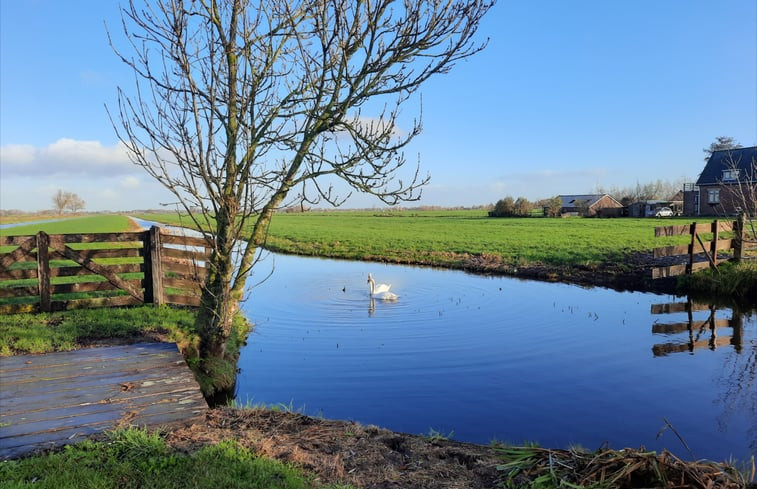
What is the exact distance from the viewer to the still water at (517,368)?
679cm

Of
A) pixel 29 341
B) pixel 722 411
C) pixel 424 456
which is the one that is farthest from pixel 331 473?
pixel 29 341

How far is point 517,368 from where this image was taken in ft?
30.1

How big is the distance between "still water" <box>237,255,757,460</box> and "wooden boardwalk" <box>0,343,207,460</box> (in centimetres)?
163

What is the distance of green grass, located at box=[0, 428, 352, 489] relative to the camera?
4.19 metres

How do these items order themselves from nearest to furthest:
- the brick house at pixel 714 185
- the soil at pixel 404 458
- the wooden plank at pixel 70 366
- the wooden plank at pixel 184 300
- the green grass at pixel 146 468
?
the soil at pixel 404 458
the green grass at pixel 146 468
the wooden plank at pixel 70 366
the wooden plank at pixel 184 300
the brick house at pixel 714 185

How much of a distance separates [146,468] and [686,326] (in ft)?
41.0

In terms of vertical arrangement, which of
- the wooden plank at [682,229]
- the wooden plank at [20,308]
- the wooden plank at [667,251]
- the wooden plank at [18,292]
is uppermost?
the wooden plank at [682,229]

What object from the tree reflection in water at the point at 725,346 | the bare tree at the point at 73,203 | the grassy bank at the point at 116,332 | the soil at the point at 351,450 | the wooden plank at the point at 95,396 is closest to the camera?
the soil at the point at 351,450

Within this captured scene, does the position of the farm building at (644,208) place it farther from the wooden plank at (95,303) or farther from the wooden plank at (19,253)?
the wooden plank at (19,253)

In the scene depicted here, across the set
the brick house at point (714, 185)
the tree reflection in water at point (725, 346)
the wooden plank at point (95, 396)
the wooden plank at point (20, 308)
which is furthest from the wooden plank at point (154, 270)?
the brick house at point (714, 185)

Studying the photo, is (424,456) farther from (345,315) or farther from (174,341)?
(345,315)

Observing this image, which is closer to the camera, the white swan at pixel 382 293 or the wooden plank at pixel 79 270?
the wooden plank at pixel 79 270

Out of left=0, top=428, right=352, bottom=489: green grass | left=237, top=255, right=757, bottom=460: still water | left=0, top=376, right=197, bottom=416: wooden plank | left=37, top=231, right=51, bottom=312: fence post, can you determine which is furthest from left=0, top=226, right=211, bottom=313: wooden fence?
left=0, top=428, right=352, bottom=489: green grass

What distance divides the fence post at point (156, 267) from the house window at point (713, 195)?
65683 mm
